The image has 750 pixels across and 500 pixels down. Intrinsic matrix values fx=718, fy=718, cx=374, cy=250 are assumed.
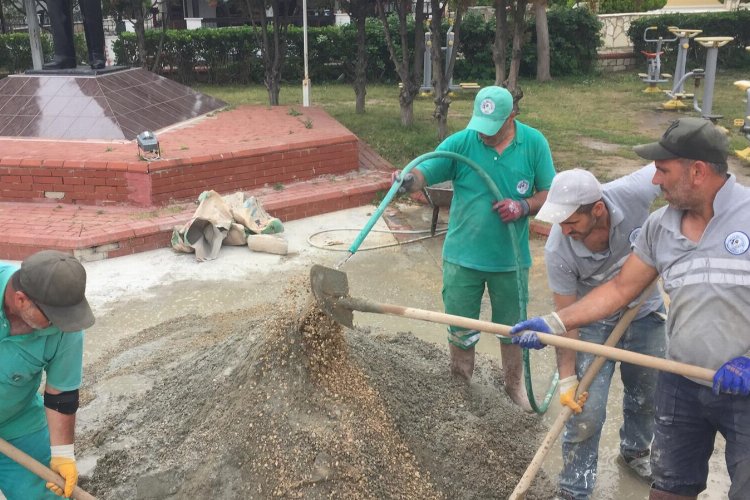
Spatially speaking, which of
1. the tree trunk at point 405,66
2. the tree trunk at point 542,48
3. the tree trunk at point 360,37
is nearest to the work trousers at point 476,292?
the tree trunk at point 405,66

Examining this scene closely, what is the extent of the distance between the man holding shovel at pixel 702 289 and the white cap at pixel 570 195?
232 mm

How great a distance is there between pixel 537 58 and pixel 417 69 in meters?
7.09

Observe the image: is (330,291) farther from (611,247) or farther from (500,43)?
(500,43)

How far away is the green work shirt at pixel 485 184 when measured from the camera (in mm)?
3428

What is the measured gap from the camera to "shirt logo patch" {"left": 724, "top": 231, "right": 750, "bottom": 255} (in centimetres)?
220

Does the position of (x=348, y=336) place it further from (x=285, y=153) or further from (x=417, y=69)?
(x=417, y=69)

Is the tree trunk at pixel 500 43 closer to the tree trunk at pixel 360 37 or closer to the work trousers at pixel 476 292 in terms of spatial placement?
the tree trunk at pixel 360 37

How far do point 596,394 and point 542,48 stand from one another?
1482 centimetres

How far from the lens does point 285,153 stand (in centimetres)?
745

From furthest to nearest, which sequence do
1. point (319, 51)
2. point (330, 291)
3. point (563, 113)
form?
1. point (319, 51)
2. point (563, 113)
3. point (330, 291)

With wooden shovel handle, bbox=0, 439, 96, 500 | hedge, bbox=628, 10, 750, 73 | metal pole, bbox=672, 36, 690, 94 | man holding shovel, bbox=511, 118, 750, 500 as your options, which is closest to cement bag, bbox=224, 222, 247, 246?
wooden shovel handle, bbox=0, 439, 96, 500

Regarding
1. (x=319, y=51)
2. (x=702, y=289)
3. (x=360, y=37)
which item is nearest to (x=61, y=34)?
(x=360, y=37)

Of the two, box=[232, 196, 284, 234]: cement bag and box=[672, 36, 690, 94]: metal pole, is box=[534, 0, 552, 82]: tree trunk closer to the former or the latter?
box=[672, 36, 690, 94]: metal pole

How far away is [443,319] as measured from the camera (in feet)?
8.93
